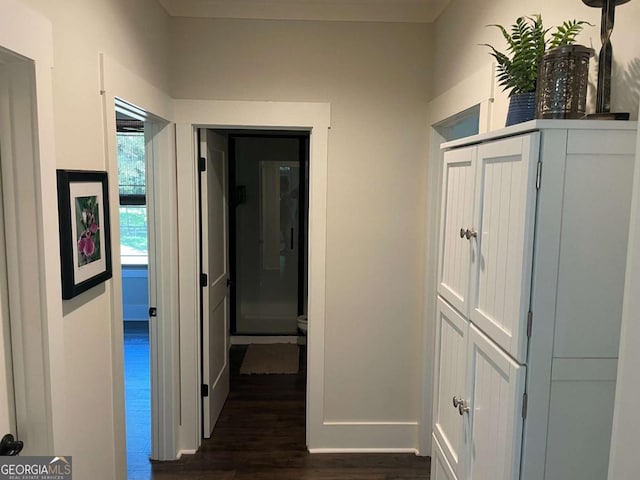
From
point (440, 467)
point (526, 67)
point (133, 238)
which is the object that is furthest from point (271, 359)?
point (526, 67)

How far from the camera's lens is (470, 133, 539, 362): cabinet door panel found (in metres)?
0.99

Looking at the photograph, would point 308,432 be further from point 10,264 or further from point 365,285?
point 10,264

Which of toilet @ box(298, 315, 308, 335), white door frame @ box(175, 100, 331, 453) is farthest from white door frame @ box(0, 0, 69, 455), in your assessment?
toilet @ box(298, 315, 308, 335)

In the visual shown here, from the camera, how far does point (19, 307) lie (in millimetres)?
1297

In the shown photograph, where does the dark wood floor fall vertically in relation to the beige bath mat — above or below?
below

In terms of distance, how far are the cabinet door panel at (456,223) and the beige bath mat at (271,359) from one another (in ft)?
9.48

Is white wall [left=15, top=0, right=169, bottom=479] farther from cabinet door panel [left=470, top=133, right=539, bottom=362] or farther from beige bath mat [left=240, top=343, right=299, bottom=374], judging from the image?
beige bath mat [left=240, top=343, right=299, bottom=374]

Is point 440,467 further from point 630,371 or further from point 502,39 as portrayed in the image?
point 502,39

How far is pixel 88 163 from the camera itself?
1.62 metres

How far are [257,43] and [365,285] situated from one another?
5.23ft

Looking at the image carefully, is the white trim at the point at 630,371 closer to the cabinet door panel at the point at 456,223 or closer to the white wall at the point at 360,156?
the cabinet door panel at the point at 456,223

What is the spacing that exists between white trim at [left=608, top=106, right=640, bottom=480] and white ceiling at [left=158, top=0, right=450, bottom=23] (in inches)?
86.1

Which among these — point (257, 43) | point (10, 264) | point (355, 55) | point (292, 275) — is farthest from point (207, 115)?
point (292, 275)

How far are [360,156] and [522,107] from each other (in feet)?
5.08
